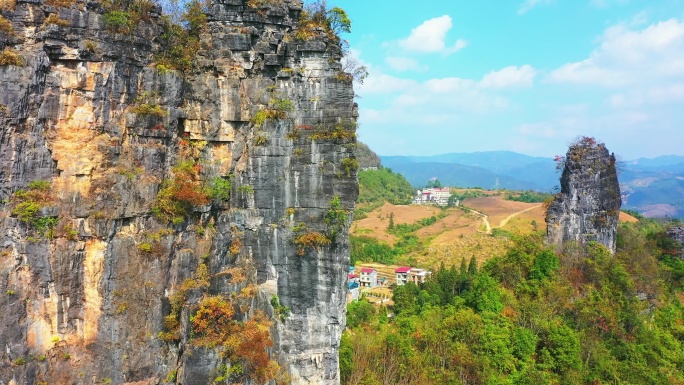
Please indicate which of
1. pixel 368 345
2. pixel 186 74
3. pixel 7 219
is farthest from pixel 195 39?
pixel 368 345

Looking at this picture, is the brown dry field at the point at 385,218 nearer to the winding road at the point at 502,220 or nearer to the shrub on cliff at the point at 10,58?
the winding road at the point at 502,220

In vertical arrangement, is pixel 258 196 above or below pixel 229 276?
above

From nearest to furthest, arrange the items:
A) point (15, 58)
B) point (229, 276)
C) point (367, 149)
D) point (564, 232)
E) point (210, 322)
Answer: point (15, 58) → point (210, 322) → point (229, 276) → point (564, 232) → point (367, 149)

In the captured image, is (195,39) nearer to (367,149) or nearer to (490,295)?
(490,295)

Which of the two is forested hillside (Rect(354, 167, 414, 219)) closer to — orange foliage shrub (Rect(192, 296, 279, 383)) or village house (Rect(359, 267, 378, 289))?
village house (Rect(359, 267, 378, 289))

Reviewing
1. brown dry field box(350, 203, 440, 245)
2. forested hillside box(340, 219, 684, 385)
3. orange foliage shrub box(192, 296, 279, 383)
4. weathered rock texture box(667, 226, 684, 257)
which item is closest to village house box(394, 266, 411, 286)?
forested hillside box(340, 219, 684, 385)

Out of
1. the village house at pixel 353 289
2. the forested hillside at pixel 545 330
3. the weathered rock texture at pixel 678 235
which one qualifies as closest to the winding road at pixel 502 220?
the village house at pixel 353 289

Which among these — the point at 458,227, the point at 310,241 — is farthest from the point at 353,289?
the point at 458,227
